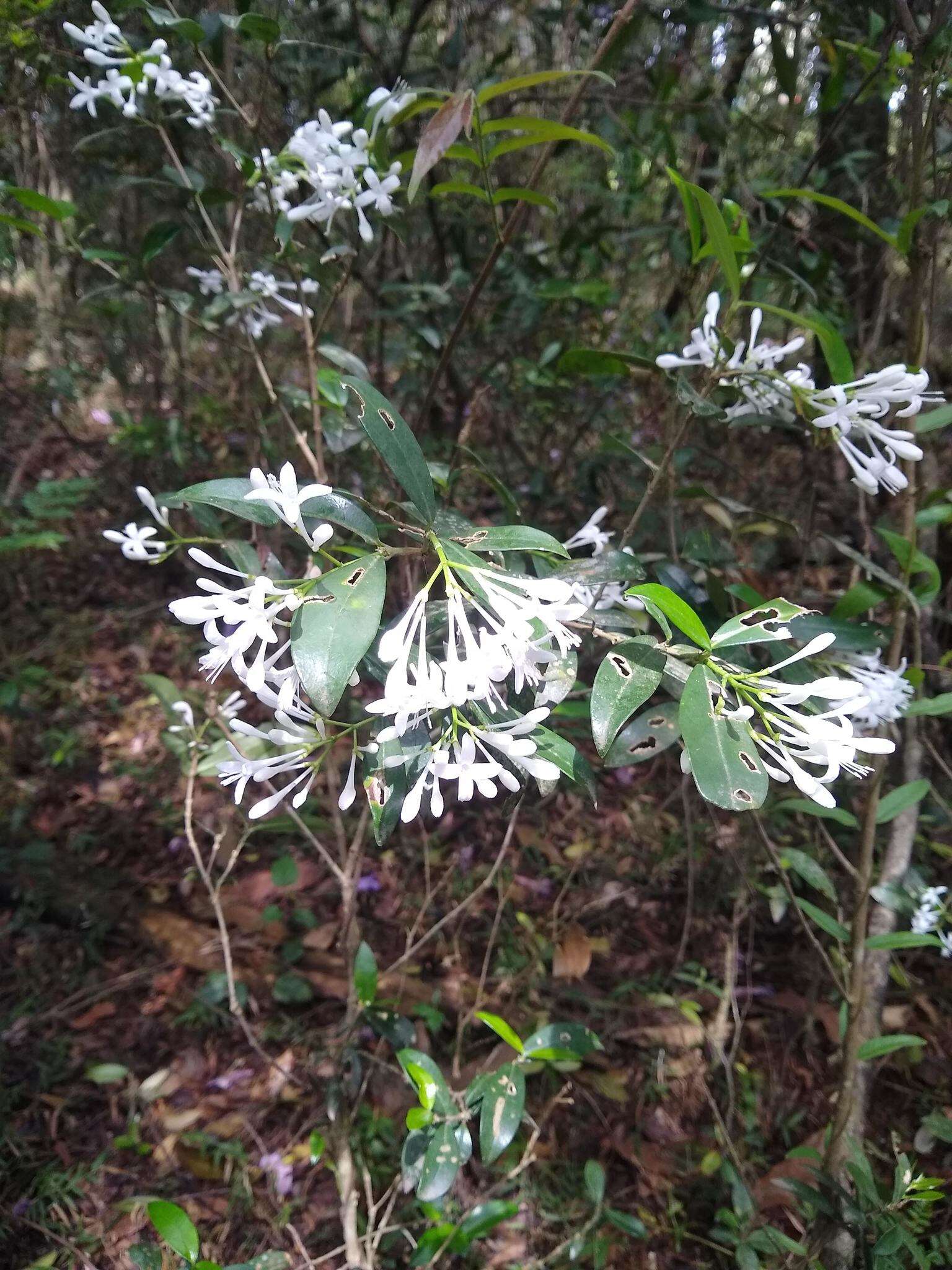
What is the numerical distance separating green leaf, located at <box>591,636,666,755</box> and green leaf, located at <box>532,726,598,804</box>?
0.05 meters

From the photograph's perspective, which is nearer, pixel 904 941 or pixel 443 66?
pixel 904 941

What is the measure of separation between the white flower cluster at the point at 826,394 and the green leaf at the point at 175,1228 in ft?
4.21

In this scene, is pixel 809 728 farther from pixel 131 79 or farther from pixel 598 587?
pixel 131 79

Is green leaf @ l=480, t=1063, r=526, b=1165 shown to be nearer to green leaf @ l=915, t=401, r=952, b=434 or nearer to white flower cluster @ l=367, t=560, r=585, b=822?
white flower cluster @ l=367, t=560, r=585, b=822

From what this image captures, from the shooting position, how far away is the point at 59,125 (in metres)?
2.51

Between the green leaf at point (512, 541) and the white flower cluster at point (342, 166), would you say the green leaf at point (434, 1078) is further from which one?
the white flower cluster at point (342, 166)

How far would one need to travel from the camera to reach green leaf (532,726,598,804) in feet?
2.39

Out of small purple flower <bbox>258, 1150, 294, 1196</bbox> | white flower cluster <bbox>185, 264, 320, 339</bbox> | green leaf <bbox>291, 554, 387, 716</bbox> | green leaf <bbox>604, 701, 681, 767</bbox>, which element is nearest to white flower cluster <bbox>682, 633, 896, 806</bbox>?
green leaf <bbox>604, 701, 681, 767</bbox>

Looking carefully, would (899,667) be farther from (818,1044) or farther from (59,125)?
(59,125)

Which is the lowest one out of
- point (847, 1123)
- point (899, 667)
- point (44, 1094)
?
point (44, 1094)

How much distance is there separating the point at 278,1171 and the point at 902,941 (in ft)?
4.41

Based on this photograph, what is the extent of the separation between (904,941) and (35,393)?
3.50 m

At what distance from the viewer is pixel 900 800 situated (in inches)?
49.6

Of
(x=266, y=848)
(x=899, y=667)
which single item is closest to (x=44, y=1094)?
(x=266, y=848)
